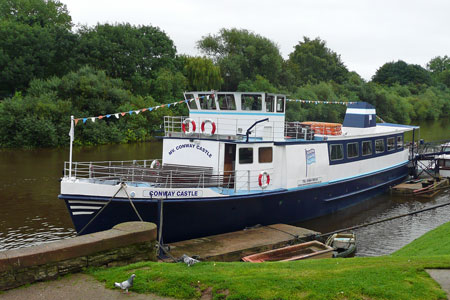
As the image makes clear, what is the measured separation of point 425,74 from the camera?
101750 mm

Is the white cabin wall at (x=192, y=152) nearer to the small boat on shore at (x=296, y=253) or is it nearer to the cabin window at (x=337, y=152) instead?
the small boat on shore at (x=296, y=253)

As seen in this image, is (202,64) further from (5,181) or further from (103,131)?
(5,181)

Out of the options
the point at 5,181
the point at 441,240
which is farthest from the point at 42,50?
the point at 441,240

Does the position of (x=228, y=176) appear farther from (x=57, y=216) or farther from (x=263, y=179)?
(x=57, y=216)

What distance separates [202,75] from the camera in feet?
182

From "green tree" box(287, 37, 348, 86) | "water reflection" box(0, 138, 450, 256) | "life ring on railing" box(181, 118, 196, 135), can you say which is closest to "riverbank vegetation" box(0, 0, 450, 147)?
"water reflection" box(0, 138, 450, 256)

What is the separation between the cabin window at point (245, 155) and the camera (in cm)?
1689

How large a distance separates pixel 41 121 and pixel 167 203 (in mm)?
28883

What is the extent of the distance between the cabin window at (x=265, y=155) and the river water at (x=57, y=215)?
12.1 feet

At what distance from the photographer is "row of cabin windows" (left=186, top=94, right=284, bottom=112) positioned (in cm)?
1844

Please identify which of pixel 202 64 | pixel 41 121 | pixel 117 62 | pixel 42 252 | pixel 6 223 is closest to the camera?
pixel 42 252

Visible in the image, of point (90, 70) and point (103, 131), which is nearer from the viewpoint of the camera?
point (103, 131)

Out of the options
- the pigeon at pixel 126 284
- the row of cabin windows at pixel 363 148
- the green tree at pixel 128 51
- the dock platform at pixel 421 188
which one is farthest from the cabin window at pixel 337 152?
the green tree at pixel 128 51

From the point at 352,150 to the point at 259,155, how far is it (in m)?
6.62
